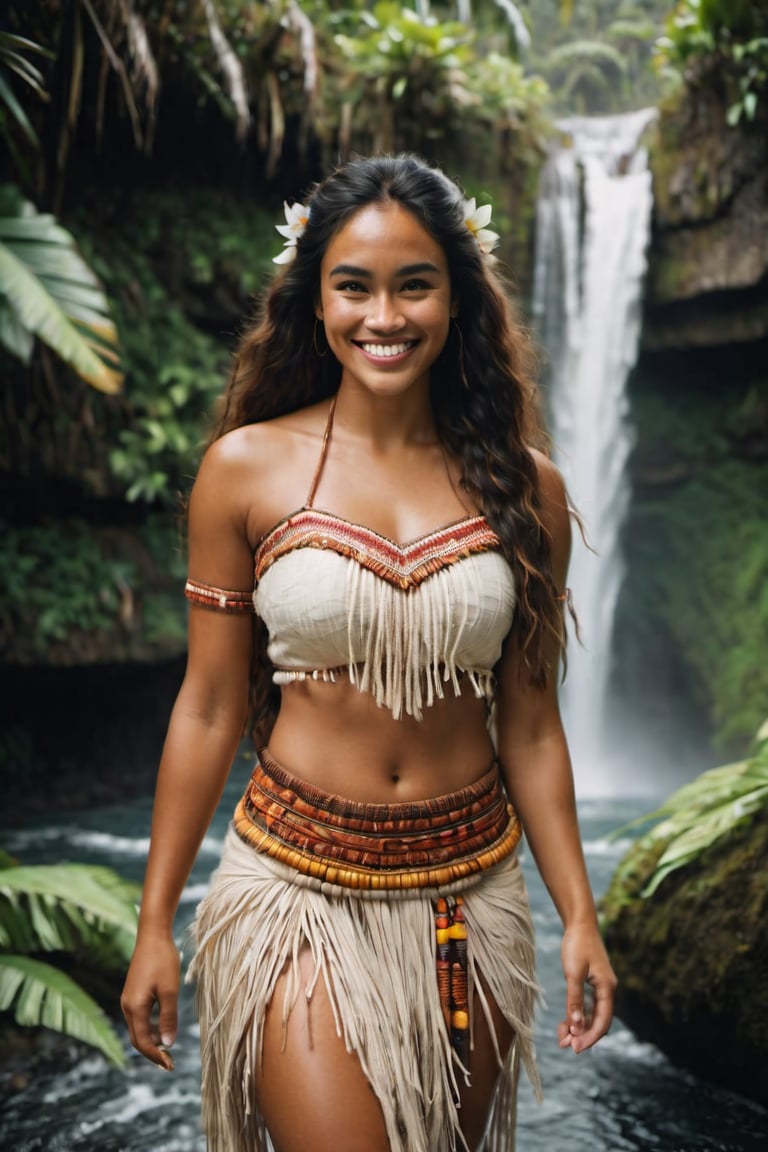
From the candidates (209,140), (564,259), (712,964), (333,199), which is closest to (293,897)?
(333,199)

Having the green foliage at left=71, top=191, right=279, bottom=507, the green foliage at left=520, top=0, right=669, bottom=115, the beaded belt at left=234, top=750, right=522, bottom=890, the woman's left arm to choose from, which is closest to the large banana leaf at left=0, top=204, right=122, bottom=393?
the woman's left arm

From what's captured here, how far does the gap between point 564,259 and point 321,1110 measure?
350 inches

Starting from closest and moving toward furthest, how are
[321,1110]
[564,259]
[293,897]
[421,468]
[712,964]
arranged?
[321,1110], [293,897], [421,468], [712,964], [564,259]

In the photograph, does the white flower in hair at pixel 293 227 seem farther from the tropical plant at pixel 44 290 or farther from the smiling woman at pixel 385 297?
the tropical plant at pixel 44 290

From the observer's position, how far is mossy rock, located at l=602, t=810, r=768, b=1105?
3352 mm

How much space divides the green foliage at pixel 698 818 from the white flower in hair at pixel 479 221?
2068 mm

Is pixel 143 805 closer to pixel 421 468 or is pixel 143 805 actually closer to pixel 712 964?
pixel 712 964

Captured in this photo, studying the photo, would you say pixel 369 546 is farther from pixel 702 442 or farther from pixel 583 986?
pixel 702 442

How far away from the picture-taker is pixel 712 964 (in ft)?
11.3

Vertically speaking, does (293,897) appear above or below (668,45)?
below

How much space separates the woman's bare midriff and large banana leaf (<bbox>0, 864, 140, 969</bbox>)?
195 cm

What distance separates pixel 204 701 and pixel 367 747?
308 millimetres

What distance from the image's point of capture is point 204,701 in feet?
6.64

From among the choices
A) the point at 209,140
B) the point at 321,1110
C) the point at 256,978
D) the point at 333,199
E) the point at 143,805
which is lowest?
the point at 143,805
